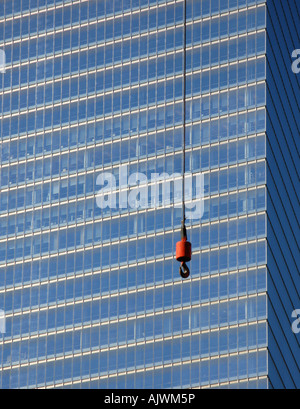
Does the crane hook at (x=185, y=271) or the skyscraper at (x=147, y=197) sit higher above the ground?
the skyscraper at (x=147, y=197)

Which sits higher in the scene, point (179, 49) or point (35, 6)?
point (35, 6)

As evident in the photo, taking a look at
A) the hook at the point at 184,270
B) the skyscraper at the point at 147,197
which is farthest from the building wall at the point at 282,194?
the hook at the point at 184,270

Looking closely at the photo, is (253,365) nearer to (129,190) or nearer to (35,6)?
(129,190)

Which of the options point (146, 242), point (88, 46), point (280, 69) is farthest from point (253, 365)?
point (88, 46)

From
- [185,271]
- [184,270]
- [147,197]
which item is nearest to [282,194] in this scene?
[147,197]

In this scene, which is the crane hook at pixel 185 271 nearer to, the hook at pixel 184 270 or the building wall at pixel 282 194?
the hook at pixel 184 270

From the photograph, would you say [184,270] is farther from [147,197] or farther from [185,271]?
[147,197]

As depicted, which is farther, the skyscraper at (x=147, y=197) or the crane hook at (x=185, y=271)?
the skyscraper at (x=147, y=197)
